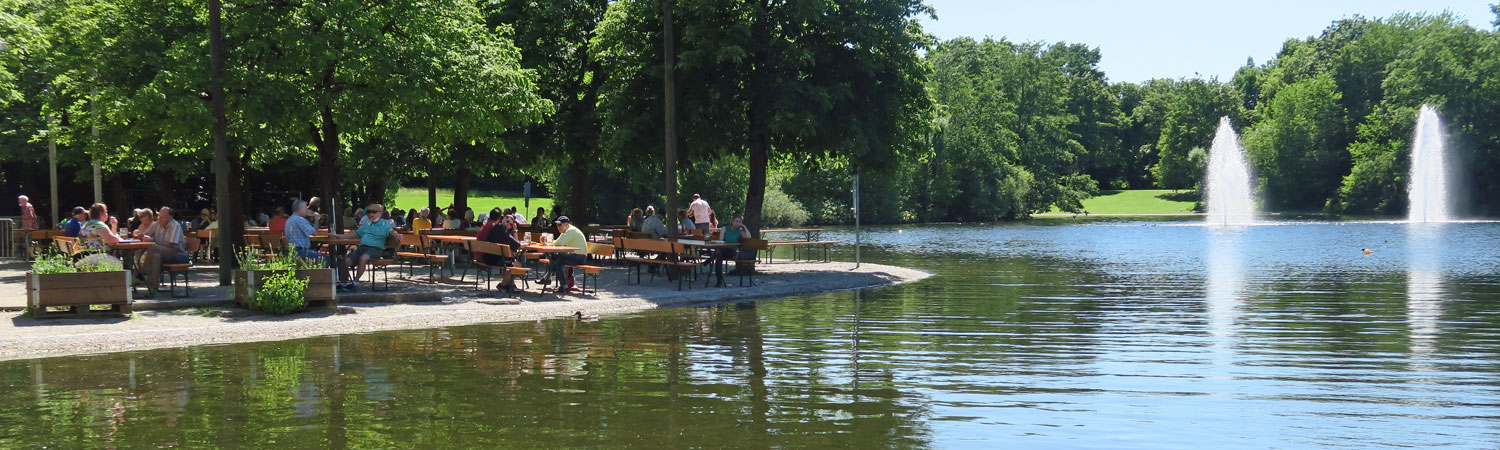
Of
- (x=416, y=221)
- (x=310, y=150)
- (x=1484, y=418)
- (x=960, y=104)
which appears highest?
(x=960, y=104)

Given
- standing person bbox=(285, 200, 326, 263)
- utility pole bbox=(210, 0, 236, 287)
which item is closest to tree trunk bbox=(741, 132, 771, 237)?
standing person bbox=(285, 200, 326, 263)

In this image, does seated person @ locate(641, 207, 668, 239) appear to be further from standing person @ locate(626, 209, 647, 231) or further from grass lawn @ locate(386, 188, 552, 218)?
grass lawn @ locate(386, 188, 552, 218)

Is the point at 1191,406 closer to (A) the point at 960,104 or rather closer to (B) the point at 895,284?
(B) the point at 895,284

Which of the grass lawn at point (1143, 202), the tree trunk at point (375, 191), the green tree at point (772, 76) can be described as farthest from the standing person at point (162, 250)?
the grass lawn at point (1143, 202)

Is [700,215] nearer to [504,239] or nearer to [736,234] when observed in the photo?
[736,234]

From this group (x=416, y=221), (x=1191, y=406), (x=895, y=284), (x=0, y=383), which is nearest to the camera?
(x=1191, y=406)

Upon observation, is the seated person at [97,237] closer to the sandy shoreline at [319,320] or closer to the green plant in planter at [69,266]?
the green plant in planter at [69,266]

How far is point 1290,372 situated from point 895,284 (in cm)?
1198

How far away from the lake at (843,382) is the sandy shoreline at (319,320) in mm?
618

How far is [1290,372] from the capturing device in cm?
1127

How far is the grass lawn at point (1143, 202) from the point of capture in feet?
319

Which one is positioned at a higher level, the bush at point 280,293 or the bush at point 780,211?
the bush at point 780,211

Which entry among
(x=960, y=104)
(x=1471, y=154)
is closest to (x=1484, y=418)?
(x=960, y=104)

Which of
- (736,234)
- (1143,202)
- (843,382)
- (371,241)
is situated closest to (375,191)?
(736,234)
